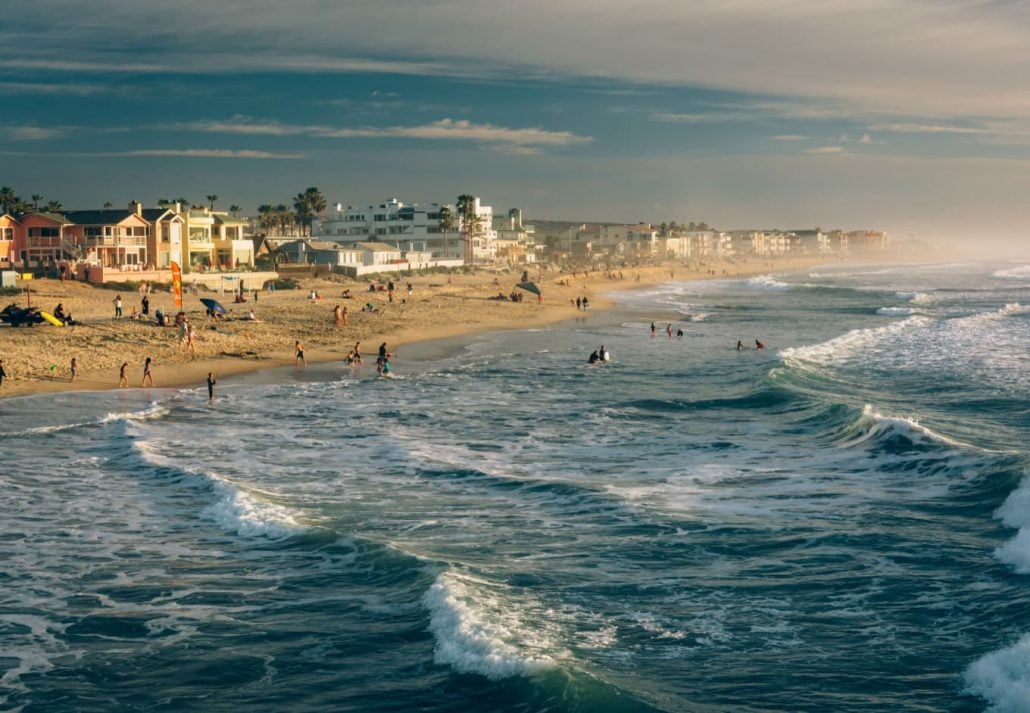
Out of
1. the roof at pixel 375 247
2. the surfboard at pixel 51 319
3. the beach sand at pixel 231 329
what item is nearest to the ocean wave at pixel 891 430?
the beach sand at pixel 231 329

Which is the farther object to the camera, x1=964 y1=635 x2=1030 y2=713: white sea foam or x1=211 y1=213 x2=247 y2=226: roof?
x1=211 y1=213 x2=247 y2=226: roof

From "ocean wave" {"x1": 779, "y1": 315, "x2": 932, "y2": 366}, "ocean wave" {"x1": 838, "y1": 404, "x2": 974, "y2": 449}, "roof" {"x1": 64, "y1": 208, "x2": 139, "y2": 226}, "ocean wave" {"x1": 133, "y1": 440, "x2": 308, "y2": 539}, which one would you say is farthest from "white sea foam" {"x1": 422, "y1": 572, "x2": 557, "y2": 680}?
"roof" {"x1": 64, "y1": 208, "x2": 139, "y2": 226}

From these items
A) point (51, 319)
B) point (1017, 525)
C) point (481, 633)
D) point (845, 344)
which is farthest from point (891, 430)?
point (51, 319)

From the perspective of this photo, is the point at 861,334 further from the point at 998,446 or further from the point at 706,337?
the point at 998,446

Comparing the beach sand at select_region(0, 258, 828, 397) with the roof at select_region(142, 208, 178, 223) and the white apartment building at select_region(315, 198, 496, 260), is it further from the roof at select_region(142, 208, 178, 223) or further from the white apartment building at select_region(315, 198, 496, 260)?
the white apartment building at select_region(315, 198, 496, 260)

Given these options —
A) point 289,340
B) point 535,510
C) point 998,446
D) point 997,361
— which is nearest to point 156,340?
point 289,340

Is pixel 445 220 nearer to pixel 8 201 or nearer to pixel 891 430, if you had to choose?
pixel 8 201

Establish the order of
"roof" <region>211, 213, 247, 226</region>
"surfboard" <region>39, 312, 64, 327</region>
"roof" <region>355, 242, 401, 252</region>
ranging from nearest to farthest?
"surfboard" <region>39, 312, 64, 327</region>
"roof" <region>211, 213, 247, 226</region>
"roof" <region>355, 242, 401, 252</region>
